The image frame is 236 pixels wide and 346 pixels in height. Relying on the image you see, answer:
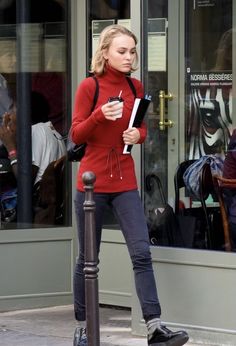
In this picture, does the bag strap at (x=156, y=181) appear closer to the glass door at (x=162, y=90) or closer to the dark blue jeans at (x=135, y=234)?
the glass door at (x=162, y=90)

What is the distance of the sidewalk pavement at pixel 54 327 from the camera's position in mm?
6184

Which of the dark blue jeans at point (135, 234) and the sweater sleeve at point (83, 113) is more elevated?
the sweater sleeve at point (83, 113)

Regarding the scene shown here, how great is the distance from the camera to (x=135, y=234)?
18.0 ft

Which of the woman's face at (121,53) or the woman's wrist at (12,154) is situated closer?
the woman's face at (121,53)

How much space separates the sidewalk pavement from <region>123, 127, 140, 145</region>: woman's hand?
1.42 meters

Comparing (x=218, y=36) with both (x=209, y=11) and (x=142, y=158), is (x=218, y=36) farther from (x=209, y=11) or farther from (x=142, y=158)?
(x=142, y=158)

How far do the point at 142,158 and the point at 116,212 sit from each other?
0.75m

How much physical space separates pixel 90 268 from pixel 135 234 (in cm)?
60

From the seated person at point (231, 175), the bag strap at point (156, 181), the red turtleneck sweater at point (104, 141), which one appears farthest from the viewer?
the bag strap at point (156, 181)

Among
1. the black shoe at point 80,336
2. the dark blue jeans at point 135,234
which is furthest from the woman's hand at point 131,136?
the black shoe at point 80,336

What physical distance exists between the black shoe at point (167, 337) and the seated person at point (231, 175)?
2.69 feet

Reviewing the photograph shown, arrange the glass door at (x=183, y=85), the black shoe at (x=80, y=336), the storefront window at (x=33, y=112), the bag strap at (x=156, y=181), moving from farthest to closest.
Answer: the storefront window at (x=33, y=112), the bag strap at (x=156, y=181), the glass door at (x=183, y=85), the black shoe at (x=80, y=336)

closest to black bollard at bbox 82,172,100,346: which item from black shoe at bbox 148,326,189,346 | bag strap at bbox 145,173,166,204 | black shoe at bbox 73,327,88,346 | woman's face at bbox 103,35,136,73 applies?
black shoe at bbox 148,326,189,346

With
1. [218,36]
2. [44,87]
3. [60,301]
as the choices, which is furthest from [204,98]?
[60,301]
